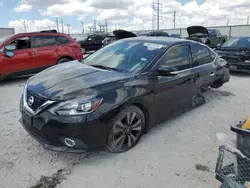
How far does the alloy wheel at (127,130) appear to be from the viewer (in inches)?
115

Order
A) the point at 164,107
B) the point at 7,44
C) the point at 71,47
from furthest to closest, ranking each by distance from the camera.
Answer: the point at 71,47 < the point at 7,44 < the point at 164,107

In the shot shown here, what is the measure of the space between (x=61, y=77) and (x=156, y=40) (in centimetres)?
182

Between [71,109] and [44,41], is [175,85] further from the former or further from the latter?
[44,41]

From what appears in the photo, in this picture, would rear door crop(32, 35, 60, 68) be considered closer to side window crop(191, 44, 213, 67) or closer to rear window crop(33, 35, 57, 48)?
rear window crop(33, 35, 57, 48)

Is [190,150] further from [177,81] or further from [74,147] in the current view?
[74,147]

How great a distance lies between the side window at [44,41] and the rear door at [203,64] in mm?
5062

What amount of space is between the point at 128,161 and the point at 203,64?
2710 millimetres

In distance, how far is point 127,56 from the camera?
12.0 feet

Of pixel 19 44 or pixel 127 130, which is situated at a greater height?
pixel 19 44

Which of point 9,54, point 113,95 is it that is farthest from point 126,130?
point 9,54

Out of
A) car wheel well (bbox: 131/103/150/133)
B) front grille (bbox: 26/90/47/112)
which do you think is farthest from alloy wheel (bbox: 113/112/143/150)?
front grille (bbox: 26/90/47/112)

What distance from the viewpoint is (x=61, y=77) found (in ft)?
10.2

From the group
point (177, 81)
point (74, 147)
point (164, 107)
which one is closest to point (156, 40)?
point (177, 81)

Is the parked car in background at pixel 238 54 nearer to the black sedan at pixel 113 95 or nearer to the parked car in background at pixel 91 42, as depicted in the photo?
the black sedan at pixel 113 95
